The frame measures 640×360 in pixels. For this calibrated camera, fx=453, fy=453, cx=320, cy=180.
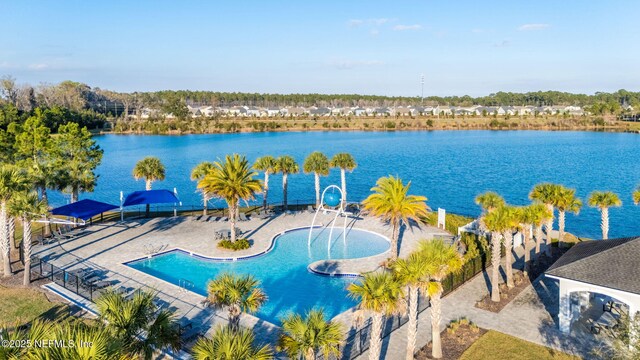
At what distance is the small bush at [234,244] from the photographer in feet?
94.6

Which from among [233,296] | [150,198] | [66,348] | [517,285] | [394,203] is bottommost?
[517,285]

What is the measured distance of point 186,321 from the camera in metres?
19.0

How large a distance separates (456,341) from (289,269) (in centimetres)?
1130

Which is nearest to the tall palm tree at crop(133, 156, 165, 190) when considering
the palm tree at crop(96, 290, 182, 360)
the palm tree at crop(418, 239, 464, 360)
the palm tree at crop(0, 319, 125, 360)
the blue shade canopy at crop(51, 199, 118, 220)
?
the blue shade canopy at crop(51, 199, 118, 220)

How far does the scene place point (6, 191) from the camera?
74.4 feet

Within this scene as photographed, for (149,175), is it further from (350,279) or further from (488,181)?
(488,181)

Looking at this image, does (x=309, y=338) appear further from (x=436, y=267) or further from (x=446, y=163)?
(x=446, y=163)

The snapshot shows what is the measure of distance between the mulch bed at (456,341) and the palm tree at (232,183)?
15620 millimetres

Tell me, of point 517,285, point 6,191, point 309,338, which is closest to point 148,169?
point 6,191

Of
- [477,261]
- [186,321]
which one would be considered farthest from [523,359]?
[186,321]

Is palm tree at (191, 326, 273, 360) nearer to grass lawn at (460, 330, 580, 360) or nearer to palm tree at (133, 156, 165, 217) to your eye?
grass lawn at (460, 330, 580, 360)

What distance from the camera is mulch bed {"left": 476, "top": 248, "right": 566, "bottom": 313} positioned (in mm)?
20906

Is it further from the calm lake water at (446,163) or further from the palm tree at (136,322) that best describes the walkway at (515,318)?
the calm lake water at (446,163)

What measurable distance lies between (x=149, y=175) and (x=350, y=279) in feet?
65.0
